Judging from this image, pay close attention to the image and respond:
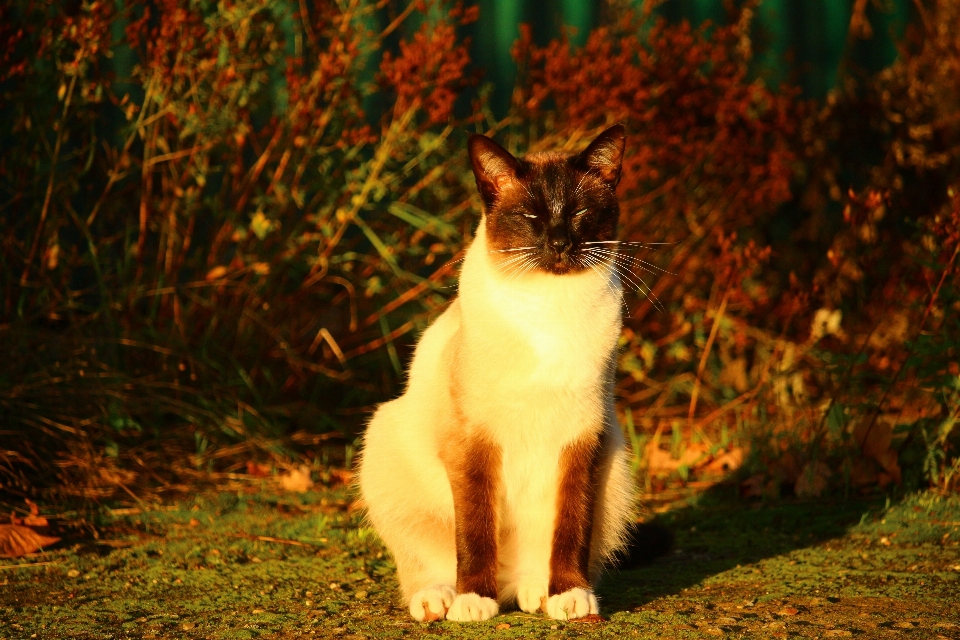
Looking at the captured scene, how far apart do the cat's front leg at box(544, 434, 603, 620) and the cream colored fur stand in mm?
32

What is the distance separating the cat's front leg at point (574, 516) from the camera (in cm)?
304

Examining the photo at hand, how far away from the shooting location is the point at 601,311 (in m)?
3.10

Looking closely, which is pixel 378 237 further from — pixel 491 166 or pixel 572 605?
pixel 572 605

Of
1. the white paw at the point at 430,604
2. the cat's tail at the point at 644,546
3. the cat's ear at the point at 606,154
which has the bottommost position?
the cat's tail at the point at 644,546

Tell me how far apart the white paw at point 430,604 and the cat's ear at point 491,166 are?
1.19 metres

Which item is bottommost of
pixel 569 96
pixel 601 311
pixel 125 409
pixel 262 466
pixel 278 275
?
pixel 262 466

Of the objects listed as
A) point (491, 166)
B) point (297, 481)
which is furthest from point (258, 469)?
point (491, 166)

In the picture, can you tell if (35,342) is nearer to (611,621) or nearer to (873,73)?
(611,621)

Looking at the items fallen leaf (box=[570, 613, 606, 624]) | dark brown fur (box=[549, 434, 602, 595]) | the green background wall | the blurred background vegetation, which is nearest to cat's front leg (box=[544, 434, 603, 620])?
dark brown fur (box=[549, 434, 602, 595])

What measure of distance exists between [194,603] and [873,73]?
6.35m

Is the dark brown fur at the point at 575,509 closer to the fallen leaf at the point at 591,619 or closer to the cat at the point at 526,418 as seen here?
the cat at the point at 526,418

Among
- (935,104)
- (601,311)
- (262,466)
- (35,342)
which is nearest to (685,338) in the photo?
(935,104)

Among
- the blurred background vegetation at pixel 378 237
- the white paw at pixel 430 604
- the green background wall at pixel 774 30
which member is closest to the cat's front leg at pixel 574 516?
the white paw at pixel 430 604

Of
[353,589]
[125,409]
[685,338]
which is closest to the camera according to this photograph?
[353,589]
